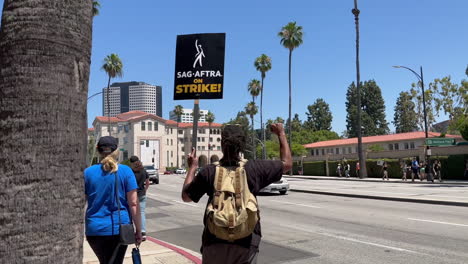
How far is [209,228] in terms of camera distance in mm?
2762

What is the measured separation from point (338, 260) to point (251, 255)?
4.33 metres

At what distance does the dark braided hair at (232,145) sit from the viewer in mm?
2998

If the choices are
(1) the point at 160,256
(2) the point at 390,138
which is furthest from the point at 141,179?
(2) the point at 390,138

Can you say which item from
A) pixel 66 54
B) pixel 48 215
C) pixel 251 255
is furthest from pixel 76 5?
pixel 251 255

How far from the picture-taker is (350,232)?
30.2ft

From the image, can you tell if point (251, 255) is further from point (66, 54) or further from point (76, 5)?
point (76, 5)

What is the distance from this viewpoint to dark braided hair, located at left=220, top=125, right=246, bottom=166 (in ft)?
9.84

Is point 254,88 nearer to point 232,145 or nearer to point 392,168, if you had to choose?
point 392,168

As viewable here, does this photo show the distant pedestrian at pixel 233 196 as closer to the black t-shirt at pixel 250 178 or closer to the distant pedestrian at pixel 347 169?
the black t-shirt at pixel 250 178


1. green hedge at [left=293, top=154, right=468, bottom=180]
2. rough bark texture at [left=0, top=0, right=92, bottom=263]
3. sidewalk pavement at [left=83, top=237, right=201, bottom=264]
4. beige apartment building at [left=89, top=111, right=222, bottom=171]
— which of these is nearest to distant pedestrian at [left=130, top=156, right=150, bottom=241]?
sidewalk pavement at [left=83, top=237, right=201, bottom=264]

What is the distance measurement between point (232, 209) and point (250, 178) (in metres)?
0.32

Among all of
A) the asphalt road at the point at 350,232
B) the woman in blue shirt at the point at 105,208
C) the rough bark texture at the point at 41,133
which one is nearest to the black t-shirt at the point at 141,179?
the asphalt road at the point at 350,232

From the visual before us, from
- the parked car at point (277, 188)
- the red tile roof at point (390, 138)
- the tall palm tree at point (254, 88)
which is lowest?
the parked car at point (277, 188)

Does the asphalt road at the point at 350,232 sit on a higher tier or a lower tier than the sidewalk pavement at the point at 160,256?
lower
